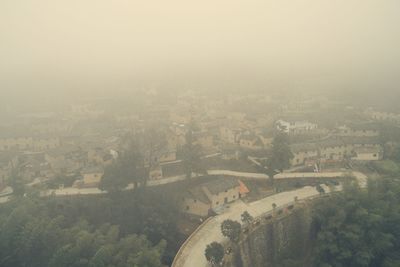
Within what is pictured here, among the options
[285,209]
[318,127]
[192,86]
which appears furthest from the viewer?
[192,86]

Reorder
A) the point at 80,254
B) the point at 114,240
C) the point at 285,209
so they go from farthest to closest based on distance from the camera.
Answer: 1. the point at 285,209
2. the point at 114,240
3. the point at 80,254

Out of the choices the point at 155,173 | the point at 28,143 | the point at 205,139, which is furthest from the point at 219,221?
the point at 28,143

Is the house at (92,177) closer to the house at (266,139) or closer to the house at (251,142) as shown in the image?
the house at (251,142)

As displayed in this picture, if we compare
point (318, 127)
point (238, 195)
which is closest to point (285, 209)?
point (238, 195)

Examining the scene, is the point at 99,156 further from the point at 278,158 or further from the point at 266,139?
the point at 266,139

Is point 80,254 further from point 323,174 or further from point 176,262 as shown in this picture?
point 323,174

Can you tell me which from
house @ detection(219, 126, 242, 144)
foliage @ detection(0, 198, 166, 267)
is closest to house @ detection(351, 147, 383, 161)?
house @ detection(219, 126, 242, 144)

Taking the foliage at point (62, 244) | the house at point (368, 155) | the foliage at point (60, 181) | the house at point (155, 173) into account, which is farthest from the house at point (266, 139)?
the foliage at point (60, 181)
